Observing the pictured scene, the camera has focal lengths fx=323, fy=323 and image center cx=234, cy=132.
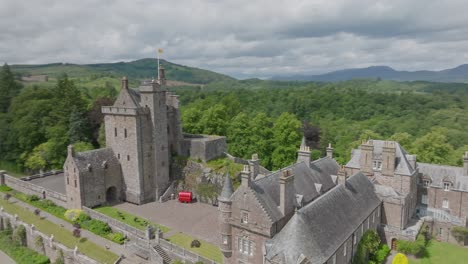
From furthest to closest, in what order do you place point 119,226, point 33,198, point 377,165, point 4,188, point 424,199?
point 4,188
point 33,198
point 424,199
point 377,165
point 119,226

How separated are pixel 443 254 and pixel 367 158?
34.2ft

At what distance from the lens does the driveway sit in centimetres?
3069

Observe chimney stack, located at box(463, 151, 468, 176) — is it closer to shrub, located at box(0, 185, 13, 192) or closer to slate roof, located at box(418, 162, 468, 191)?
slate roof, located at box(418, 162, 468, 191)

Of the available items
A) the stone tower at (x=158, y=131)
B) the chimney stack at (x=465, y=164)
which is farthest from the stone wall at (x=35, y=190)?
the chimney stack at (x=465, y=164)

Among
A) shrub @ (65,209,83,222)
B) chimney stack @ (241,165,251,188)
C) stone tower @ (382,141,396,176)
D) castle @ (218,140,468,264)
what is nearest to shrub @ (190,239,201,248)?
castle @ (218,140,468,264)

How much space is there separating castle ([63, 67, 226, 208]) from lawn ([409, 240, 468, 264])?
2489 centimetres

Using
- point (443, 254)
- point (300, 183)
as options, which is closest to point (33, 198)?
point (300, 183)

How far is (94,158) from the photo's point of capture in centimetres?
3756

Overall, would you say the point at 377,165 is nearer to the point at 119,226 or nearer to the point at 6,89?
the point at 119,226

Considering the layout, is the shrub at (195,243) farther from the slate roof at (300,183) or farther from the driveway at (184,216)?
the slate roof at (300,183)

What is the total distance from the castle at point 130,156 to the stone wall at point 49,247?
483cm

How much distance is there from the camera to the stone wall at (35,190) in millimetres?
38031

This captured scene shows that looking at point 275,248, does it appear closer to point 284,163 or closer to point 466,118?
point 284,163

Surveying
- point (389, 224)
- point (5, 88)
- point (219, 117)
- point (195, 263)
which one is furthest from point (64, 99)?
point (389, 224)
